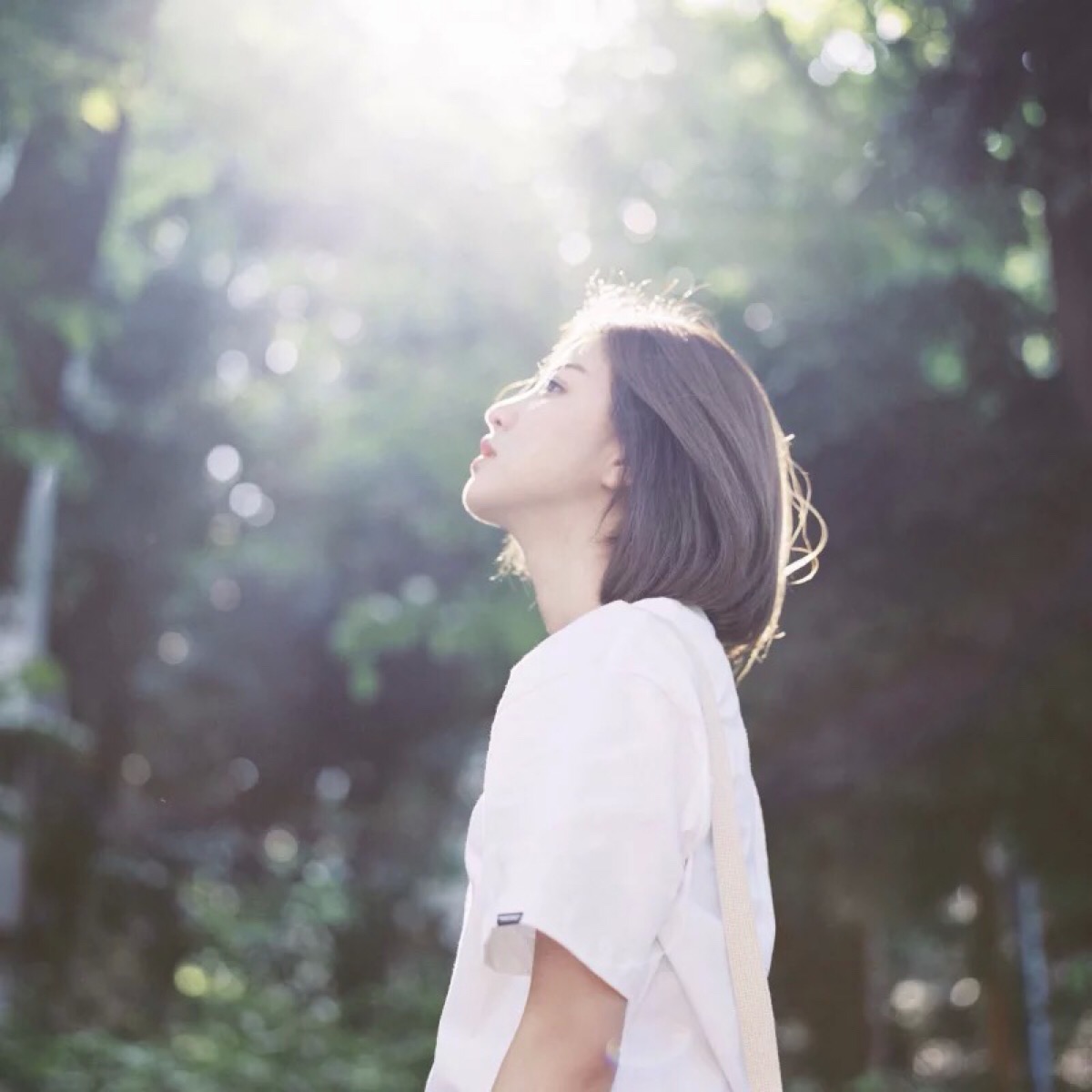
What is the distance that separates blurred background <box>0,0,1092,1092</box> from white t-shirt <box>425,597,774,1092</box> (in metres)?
5.55

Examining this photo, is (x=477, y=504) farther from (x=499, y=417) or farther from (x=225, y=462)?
(x=225, y=462)

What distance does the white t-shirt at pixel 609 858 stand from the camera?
5.08 ft

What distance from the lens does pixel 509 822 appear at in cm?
160

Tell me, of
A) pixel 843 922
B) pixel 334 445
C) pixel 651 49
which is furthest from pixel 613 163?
pixel 843 922

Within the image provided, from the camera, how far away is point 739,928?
5.54ft

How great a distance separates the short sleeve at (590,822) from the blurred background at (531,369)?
5.58m

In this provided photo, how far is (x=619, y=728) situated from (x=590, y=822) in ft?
0.36

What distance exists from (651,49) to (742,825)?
1107 cm

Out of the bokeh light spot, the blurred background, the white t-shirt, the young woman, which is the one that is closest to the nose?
the young woman

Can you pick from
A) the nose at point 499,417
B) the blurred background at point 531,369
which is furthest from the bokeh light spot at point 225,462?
the nose at point 499,417

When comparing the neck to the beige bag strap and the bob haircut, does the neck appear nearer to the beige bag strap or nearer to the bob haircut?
the bob haircut

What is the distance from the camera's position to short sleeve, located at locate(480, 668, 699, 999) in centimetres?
154

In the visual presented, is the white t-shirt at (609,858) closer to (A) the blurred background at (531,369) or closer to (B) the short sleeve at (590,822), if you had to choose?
(B) the short sleeve at (590,822)

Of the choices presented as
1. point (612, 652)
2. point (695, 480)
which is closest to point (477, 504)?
point (695, 480)
